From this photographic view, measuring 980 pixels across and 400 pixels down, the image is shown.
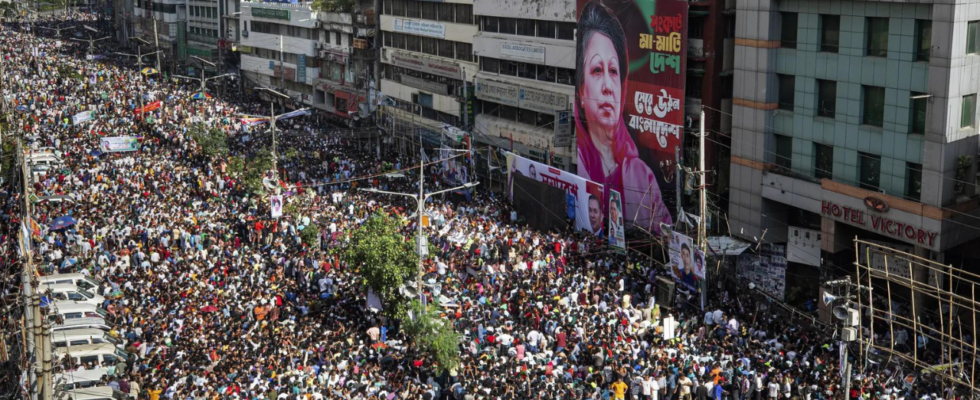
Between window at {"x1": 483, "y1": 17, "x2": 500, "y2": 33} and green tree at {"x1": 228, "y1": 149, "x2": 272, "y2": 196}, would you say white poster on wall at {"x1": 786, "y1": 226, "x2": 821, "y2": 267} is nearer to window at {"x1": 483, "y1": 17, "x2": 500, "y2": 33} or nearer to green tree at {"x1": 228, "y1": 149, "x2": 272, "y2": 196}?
window at {"x1": 483, "y1": 17, "x2": 500, "y2": 33}

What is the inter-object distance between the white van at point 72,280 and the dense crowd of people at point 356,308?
475mm

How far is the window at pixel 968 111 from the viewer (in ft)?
112

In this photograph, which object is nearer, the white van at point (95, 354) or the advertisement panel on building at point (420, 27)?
the white van at point (95, 354)

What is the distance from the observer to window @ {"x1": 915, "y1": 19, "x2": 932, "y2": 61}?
34.1m

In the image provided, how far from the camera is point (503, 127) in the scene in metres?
58.1

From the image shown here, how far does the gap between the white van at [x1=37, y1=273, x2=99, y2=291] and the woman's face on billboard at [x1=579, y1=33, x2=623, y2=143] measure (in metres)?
20.5

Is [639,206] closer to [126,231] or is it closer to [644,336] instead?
[644,336]

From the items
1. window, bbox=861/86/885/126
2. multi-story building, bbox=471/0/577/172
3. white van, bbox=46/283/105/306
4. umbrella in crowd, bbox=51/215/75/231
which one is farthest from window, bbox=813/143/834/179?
umbrella in crowd, bbox=51/215/75/231

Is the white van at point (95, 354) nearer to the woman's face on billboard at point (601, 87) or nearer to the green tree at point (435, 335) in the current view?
the green tree at point (435, 335)

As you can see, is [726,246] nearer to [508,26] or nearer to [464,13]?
[508,26]

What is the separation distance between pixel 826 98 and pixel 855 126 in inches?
64.4

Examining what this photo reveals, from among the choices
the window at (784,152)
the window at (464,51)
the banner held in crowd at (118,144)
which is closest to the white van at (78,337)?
the window at (784,152)

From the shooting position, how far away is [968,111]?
34500 millimetres

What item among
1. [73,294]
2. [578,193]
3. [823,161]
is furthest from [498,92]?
[73,294]
